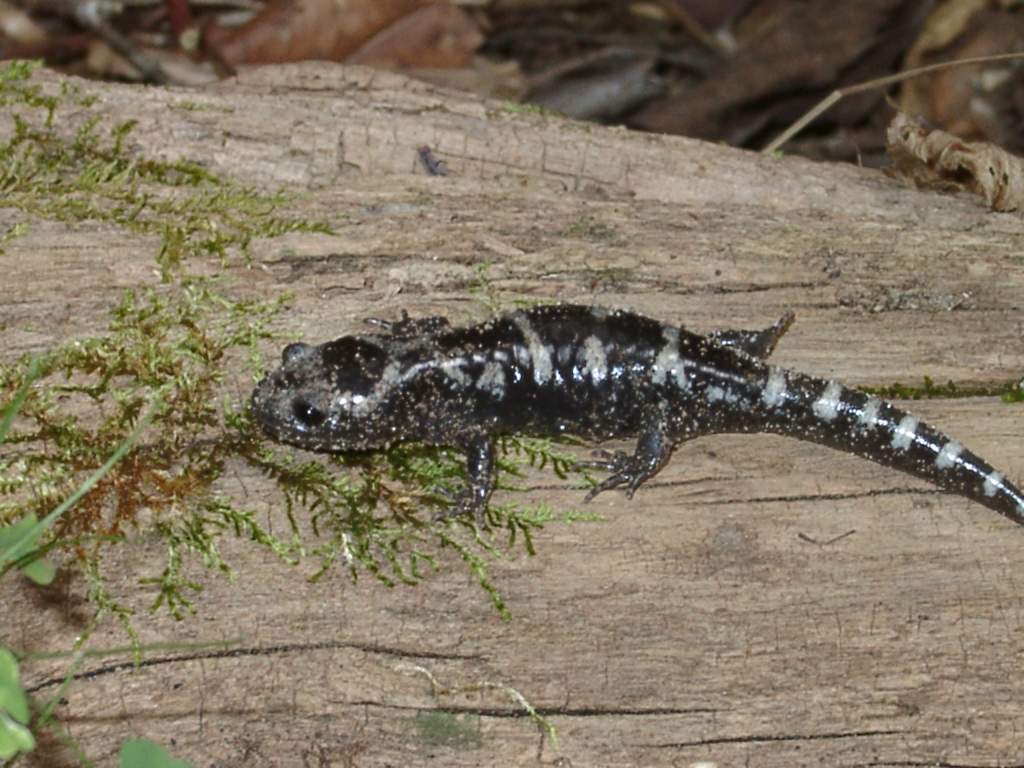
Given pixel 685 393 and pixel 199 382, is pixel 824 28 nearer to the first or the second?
pixel 685 393

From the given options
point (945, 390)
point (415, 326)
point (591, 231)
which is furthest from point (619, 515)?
point (945, 390)

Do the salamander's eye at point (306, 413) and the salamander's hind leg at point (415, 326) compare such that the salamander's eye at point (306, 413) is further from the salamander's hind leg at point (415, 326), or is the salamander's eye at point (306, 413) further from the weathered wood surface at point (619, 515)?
the salamander's hind leg at point (415, 326)

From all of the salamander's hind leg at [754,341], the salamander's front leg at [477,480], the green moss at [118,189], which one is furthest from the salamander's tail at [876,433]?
the green moss at [118,189]

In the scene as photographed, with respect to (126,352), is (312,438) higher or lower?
lower

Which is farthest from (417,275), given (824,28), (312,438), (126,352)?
(824,28)

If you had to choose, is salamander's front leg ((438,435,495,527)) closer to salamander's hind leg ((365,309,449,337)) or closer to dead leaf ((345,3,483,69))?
salamander's hind leg ((365,309,449,337))

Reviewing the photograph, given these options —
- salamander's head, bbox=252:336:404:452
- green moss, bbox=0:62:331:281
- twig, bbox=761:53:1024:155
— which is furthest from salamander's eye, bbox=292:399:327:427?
twig, bbox=761:53:1024:155

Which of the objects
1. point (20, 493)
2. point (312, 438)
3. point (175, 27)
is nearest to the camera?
point (20, 493)

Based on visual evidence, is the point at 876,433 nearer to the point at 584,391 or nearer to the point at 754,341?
the point at 754,341
